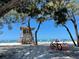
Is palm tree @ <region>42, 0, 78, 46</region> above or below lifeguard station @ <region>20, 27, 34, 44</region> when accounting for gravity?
above

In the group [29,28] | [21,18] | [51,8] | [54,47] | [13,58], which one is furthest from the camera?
[29,28]

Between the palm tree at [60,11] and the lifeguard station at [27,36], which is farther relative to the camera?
the lifeguard station at [27,36]

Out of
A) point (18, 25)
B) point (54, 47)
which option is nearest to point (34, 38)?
point (18, 25)

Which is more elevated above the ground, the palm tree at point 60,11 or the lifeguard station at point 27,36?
the palm tree at point 60,11

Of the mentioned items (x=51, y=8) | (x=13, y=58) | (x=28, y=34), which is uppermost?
(x=51, y=8)

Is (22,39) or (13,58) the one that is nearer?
(13,58)

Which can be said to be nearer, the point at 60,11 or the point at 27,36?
the point at 60,11

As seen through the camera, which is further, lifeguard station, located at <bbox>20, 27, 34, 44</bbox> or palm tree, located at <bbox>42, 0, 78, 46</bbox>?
lifeguard station, located at <bbox>20, 27, 34, 44</bbox>

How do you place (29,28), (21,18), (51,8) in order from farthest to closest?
(29,28)
(21,18)
(51,8)

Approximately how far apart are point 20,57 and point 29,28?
43.1ft

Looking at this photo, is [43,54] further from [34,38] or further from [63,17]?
[34,38]

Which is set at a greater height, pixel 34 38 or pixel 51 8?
pixel 51 8

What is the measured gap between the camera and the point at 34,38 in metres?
27.8

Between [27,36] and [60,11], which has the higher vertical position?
[60,11]
